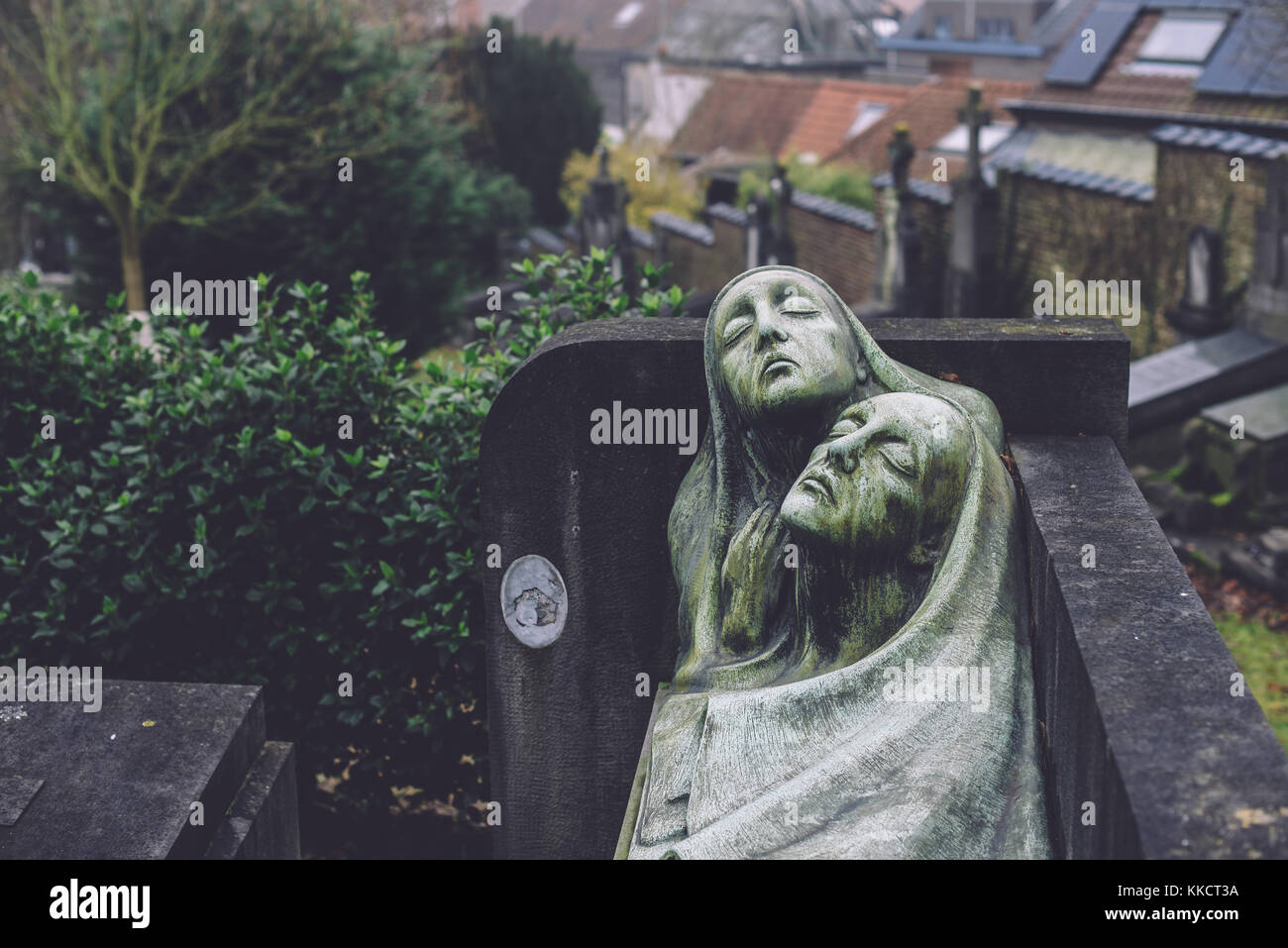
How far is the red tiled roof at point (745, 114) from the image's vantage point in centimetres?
3928

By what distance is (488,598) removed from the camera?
5.63 meters

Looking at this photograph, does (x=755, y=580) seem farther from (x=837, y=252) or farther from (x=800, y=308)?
(x=837, y=252)

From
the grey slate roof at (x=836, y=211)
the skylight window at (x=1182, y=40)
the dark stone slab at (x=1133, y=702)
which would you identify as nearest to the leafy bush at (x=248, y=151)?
the grey slate roof at (x=836, y=211)

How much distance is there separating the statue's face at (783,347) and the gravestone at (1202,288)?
12.4 meters

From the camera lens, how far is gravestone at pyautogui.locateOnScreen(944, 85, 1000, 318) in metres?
20.0

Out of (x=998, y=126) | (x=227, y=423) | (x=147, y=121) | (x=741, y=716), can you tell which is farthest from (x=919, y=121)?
(x=741, y=716)

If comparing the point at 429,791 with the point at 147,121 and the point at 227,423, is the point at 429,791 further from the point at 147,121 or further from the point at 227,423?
the point at 147,121

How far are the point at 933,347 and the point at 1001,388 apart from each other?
0.28m

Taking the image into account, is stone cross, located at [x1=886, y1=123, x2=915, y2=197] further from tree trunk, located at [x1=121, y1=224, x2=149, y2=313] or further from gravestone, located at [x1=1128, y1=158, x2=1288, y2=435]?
tree trunk, located at [x1=121, y1=224, x2=149, y2=313]

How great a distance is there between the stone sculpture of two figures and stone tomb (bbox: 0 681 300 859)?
154 centimetres

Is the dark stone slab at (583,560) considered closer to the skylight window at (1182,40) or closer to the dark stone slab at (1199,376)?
the dark stone slab at (1199,376)

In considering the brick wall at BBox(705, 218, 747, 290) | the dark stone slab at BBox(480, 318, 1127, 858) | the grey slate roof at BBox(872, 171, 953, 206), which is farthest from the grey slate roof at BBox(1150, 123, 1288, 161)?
the dark stone slab at BBox(480, 318, 1127, 858)

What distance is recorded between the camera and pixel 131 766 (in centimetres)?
502

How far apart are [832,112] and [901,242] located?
18.4 metres
